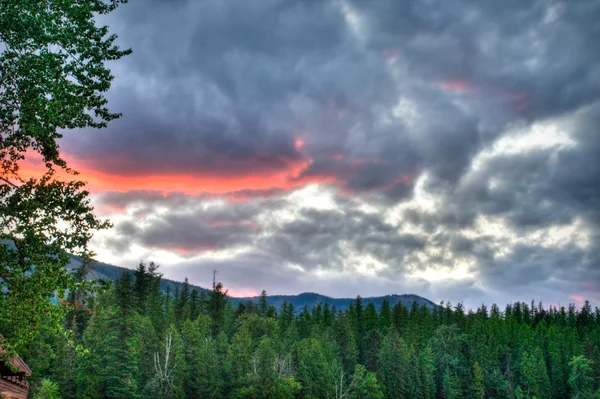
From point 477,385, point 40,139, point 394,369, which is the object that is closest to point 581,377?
point 477,385

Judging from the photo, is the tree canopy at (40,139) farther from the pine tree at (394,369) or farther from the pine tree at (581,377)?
the pine tree at (581,377)

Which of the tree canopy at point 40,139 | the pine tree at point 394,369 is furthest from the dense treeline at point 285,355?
the tree canopy at point 40,139

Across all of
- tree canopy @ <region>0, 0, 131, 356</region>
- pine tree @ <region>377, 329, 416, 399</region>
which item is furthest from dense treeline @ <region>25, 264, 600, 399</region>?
tree canopy @ <region>0, 0, 131, 356</region>

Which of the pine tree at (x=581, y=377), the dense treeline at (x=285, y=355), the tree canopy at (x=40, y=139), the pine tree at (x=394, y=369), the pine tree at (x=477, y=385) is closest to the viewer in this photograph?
the tree canopy at (x=40, y=139)

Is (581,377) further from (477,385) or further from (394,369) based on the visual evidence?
(394,369)

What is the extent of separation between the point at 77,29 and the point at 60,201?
575cm

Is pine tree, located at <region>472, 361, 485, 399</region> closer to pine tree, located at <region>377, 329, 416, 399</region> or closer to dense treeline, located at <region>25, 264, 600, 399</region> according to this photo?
dense treeline, located at <region>25, 264, 600, 399</region>

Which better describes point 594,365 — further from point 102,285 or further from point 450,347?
point 102,285

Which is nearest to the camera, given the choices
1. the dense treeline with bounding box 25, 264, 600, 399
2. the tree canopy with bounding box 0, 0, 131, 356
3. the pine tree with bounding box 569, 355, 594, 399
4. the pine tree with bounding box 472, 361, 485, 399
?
the tree canopy with bounding box 0, 0, 131, 356

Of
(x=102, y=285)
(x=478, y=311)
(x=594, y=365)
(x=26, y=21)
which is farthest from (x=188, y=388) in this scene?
(x=478, y=311)

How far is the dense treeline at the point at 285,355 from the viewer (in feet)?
188

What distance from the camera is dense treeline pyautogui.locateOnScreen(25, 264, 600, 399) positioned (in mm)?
57406

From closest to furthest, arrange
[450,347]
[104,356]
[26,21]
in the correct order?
[26,21] < [104,356] < [450,347]

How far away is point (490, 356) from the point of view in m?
112
